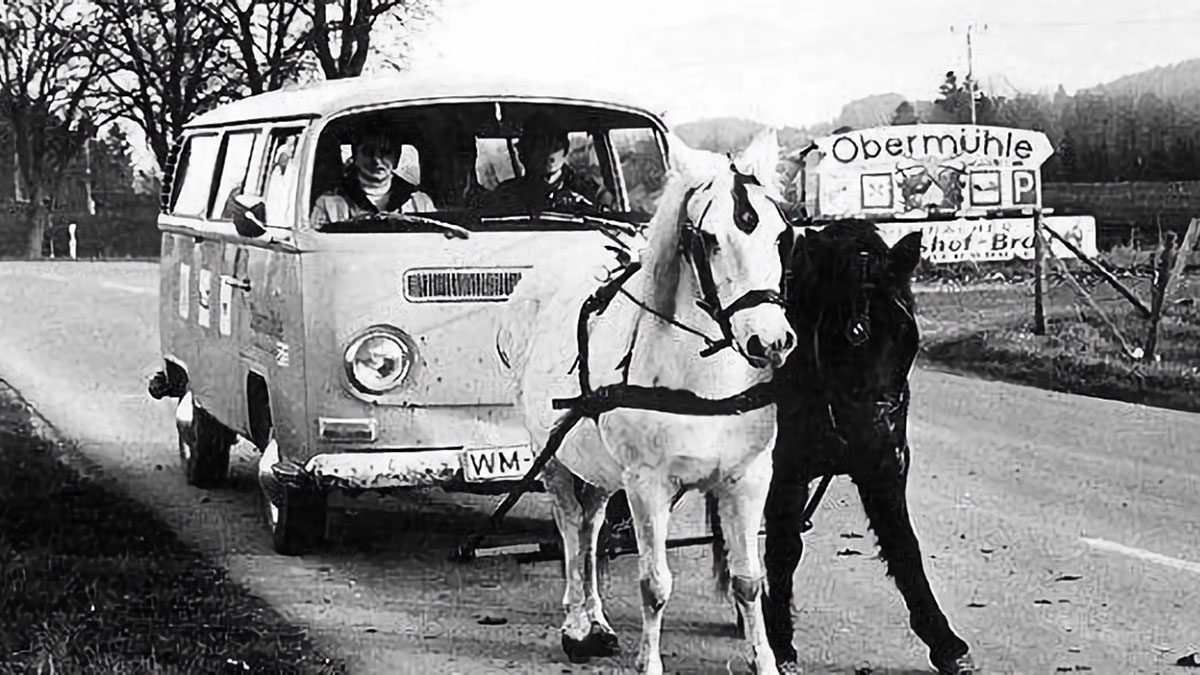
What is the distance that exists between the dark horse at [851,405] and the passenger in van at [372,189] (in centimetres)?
253

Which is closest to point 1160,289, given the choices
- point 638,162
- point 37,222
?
point 638,162

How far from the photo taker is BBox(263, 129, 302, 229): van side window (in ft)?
25.2

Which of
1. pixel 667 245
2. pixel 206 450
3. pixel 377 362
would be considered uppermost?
pixel 667 245

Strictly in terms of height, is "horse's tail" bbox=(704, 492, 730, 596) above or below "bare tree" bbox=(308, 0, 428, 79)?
below

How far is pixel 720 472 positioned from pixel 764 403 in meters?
0.25

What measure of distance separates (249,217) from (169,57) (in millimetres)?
6083

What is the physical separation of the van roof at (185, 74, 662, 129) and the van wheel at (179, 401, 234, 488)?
2.30 meters

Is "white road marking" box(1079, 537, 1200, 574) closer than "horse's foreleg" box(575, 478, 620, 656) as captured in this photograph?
No

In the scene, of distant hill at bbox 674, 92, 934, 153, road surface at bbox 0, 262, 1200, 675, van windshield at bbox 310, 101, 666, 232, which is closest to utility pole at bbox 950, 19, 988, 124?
distant hill at bbox 674, 92, 934, 153

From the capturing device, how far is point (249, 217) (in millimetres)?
7828

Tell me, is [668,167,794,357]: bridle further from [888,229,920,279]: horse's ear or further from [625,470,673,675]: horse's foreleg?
[625,470,673,675]: horse's foreleg

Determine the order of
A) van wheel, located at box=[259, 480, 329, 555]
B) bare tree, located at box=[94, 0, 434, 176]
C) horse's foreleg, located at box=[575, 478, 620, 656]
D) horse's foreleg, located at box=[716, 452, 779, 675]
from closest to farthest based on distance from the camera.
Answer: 1. horse's foreleg, located at box=[716, 452, 779, 675]
2. horse's foreleg, located at box=[575, 478, 620, 656]
3. van wheel, located at box=[259, 480, 329, 555]
4. bare tree, located at box=[94, 0, 434, 176]

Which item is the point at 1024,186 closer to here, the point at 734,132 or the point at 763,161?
the point at 734,132

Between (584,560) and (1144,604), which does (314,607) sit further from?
(1144,604)
